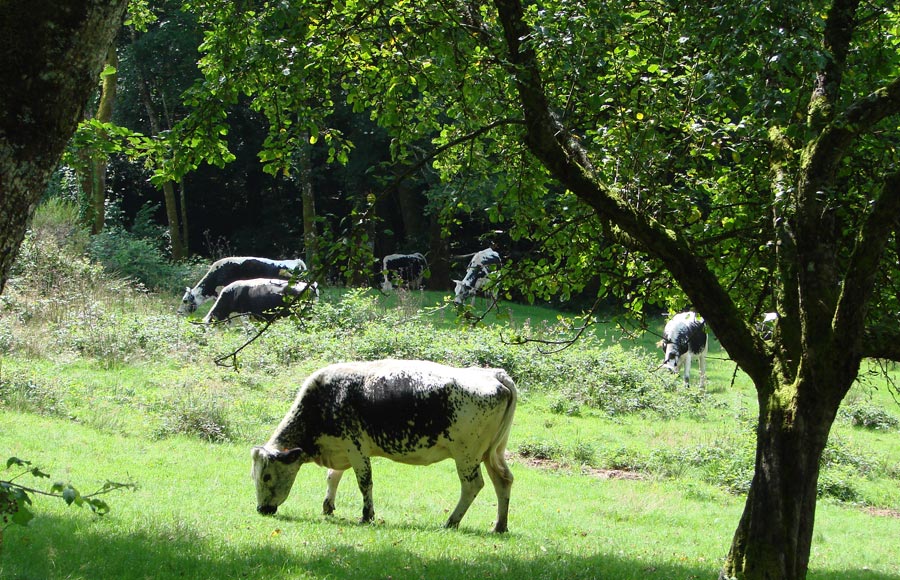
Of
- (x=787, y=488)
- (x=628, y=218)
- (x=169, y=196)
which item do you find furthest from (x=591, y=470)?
(x=169, y=196)

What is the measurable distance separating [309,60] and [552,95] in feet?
Result: 8.86

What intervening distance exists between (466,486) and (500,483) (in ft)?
1.49

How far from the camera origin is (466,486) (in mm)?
10500

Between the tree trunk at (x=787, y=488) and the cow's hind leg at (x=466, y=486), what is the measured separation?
13.0ft

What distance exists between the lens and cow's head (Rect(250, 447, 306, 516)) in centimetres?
1039

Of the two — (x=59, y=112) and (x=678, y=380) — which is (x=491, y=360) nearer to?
(x=678, y=380)

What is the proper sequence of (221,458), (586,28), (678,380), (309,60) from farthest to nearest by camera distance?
(678,380), (221,458), (309,60), (586,28)

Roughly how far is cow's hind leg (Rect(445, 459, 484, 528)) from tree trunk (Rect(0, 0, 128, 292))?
24.5 ft

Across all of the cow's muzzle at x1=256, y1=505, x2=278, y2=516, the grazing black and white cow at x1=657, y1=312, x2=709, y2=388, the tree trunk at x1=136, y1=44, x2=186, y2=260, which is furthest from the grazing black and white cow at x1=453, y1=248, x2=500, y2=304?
the cow's muzzle at x1=256, y1=505, x2=278, y2=516

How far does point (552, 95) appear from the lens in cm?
1003

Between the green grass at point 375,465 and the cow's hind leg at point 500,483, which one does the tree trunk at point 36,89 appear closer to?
the green grass at point 375,465

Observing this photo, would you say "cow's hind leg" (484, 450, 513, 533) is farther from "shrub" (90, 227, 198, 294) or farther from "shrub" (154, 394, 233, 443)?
"shrub" (90, 227, 198, 294)

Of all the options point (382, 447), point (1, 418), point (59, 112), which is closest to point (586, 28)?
point (59, 112)

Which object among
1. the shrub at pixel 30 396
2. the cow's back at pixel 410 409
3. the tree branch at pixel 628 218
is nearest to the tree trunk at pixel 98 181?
the shrub at pixel 30 396
